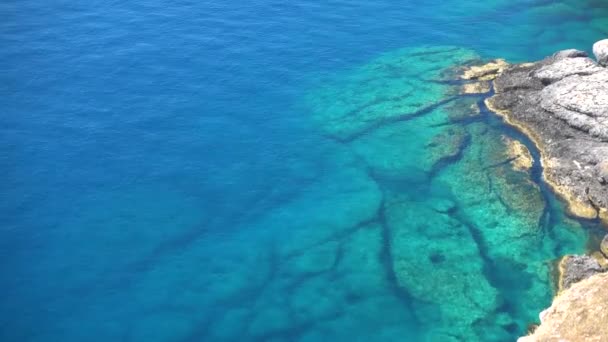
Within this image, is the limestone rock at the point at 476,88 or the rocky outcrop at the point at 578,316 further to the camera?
the limestone rock at the point at 476,88

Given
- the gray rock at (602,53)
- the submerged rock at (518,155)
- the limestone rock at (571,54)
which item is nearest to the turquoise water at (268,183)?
the submerged rock at (518,155)

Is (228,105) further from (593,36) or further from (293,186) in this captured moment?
(593,36)

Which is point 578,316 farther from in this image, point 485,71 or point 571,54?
point 485,71

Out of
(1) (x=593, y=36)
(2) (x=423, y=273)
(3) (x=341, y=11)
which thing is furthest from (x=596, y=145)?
(3) (x=341, y=11)

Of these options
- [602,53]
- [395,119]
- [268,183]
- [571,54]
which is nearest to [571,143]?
[602,53]

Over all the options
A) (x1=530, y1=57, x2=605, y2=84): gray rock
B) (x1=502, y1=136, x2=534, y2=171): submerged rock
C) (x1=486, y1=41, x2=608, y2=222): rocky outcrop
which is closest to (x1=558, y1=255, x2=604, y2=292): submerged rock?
(x1=486, y1=41, x2=608, y2=222): rocky outcrop

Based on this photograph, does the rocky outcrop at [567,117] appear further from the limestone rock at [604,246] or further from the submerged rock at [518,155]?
the limestone rock at [604,246]

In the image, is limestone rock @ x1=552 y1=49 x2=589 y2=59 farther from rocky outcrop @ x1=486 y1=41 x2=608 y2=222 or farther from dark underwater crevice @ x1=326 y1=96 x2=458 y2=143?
dark underwater crevice @ x1=326 y1=96 x2=458 y2=143
